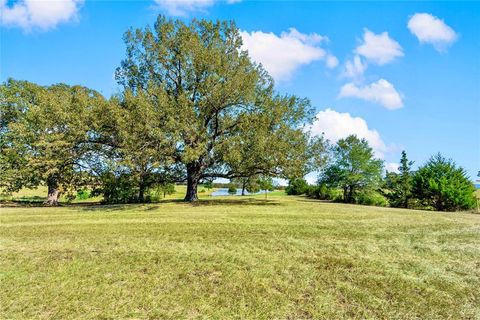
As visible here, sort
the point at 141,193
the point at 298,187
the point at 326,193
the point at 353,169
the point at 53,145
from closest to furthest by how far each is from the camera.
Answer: the point at 53,145
the point at 141,193
the point at 353,169
the point at 326,193
the point at 298,187

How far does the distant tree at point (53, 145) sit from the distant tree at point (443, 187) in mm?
26908

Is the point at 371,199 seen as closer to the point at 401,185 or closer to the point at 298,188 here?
the point at 401,185

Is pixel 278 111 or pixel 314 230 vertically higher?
pixel 278 111

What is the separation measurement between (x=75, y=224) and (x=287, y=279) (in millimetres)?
9734

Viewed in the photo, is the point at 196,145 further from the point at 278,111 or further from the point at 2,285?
the point at 2,285

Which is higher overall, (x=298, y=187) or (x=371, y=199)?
(x=298, y=187)

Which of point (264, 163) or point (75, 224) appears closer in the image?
point (75, 224)

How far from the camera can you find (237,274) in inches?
227

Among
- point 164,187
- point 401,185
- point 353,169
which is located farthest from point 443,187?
point 164,187

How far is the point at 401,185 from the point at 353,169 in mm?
5496

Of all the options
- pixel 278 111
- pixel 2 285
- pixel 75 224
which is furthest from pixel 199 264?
pixel 278 111

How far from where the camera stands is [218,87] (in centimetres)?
2000

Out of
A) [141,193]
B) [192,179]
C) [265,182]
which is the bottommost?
[141,193]

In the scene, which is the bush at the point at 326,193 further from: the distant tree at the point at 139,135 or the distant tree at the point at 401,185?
the distant tree at the point at 139,135
